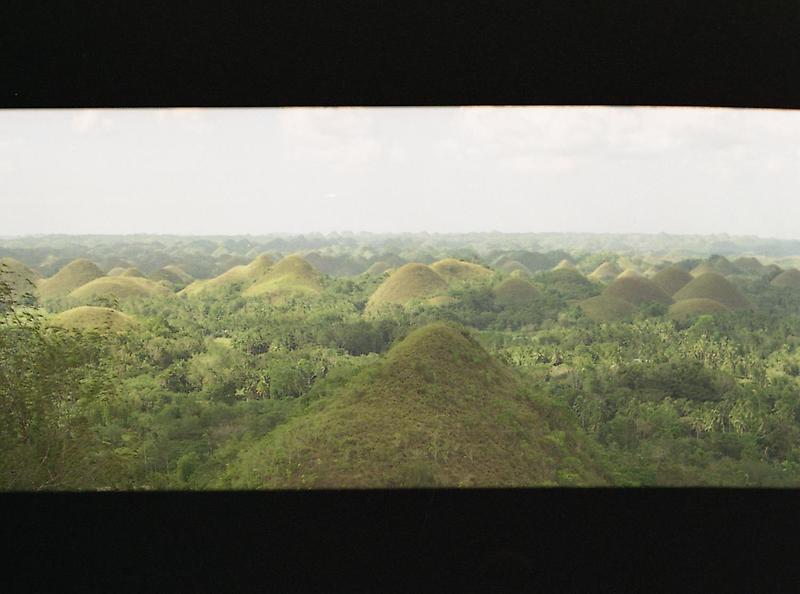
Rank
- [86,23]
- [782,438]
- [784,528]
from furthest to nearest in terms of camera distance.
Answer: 1. [782,438]
2. [784,528]
3. [86,23]

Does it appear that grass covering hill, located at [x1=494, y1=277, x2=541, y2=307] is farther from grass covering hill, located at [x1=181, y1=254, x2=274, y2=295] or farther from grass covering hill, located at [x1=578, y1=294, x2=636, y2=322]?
grass covering hill, located at [x1=181, y1=254, x2=274, y2=295]

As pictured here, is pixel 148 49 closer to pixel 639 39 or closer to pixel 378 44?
pixel 378 44

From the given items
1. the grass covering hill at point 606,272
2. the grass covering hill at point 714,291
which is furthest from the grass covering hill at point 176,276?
the grass covering hill at point 714,291

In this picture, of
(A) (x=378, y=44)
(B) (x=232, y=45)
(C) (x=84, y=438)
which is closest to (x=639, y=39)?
(A) (x=378, y=44)

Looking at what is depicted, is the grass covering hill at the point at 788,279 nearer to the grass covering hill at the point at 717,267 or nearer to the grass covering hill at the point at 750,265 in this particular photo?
the grass covering hill at the point at 750,265

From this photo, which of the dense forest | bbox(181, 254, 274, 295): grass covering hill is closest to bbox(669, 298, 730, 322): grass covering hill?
the dense forest

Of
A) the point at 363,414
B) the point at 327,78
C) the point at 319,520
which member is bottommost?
the point at 319,520
